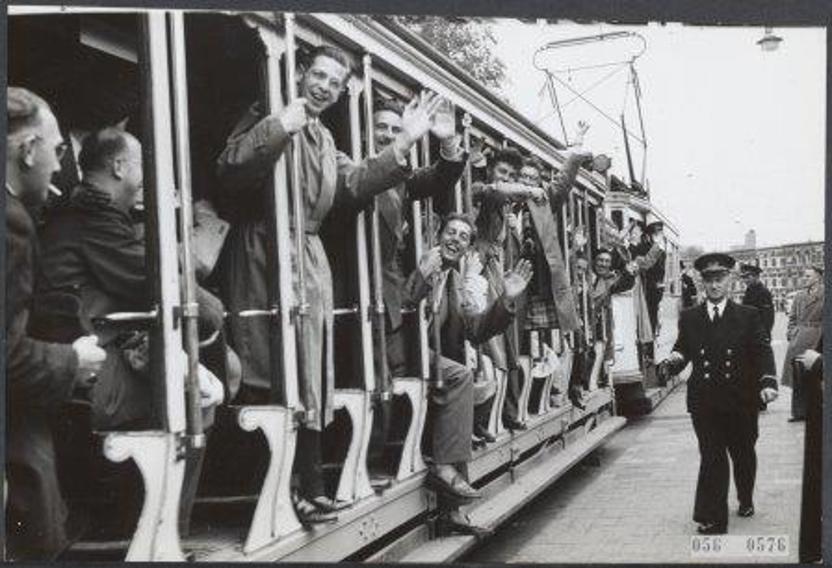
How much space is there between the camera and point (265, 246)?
4109 mm

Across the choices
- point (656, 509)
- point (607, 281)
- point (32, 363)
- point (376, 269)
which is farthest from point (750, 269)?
point (32, 363)

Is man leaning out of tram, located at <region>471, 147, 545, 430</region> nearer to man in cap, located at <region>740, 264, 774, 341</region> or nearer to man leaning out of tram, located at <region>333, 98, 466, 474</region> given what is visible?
man leaning out of tram, located at <region>333, 98, 466, 474</region>

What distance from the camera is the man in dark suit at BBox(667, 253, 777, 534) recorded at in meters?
5.42

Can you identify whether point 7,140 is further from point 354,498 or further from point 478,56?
point 478,56

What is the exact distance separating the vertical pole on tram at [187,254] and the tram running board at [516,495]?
1605 mm

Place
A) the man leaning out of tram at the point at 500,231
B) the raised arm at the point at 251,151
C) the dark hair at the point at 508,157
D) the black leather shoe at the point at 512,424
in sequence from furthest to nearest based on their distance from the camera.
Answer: the black leather shoe at the point at 512,424 < the dark hair at the point at 508,157 < the man leaning out of tram at the point at 500,231 < the raised arm at the point at 251,151

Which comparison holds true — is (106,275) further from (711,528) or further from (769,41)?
(769,41)

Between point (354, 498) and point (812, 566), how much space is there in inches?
77.3

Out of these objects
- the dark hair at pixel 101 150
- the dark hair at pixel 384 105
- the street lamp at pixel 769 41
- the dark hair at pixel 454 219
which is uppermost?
the street lamp at pixel 769 41

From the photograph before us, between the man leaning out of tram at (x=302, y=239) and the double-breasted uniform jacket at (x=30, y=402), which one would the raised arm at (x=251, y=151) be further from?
the double-breasted uniform jacket at (x=30, y=402)

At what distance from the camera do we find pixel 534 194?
6547 mm

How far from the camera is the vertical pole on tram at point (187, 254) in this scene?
3637 millimetres

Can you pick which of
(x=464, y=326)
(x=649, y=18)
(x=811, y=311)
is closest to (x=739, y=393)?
(x=811, y=311)

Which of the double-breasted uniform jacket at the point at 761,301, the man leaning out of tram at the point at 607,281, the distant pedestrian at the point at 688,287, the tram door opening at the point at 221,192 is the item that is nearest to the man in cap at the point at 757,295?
the double-breasted uniform jacket at the point at 761,301
